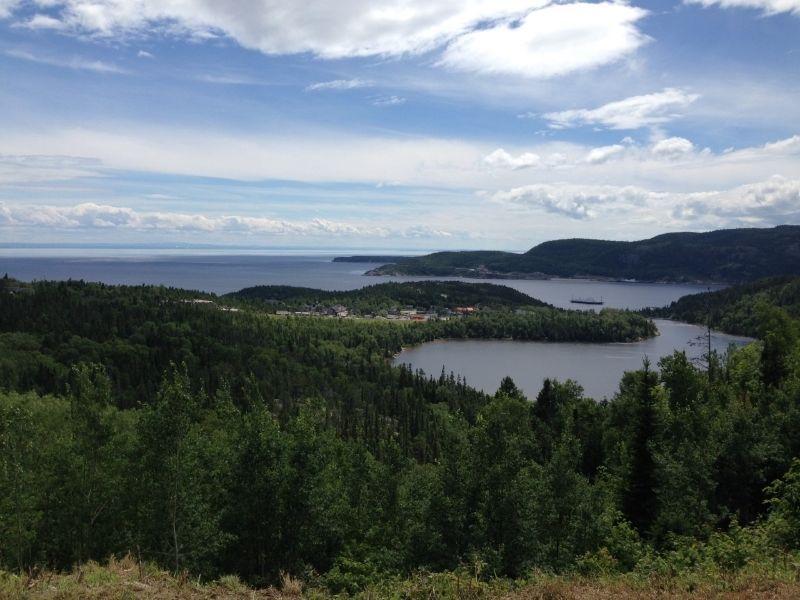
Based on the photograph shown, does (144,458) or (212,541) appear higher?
(144,458)

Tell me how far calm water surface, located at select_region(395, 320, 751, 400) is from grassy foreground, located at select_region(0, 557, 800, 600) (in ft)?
310

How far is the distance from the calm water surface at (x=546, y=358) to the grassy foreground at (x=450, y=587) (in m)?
94.6

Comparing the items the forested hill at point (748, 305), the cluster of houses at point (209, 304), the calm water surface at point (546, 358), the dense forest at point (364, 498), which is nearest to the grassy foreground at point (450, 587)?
the dense forest at point (364, 498)

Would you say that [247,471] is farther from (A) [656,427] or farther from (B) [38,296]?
(B) [38,296]

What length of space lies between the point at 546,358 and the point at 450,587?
462 feet

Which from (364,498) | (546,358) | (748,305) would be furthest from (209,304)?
(748,305)

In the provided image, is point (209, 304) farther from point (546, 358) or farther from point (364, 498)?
point (364, 498)

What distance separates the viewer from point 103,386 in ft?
62.2

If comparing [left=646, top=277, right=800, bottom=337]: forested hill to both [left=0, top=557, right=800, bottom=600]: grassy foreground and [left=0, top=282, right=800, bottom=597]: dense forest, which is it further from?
Answer: [left=0, top=557, right=800, bottom=600]: grassy foreground

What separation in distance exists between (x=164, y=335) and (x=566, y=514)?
359ft

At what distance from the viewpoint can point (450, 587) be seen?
10891 mm


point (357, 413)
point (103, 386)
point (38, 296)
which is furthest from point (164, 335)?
point (103, 386)

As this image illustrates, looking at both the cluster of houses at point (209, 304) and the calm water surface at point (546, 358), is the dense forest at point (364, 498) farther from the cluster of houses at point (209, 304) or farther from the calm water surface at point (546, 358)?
the cluster of houses at point (209, 304)

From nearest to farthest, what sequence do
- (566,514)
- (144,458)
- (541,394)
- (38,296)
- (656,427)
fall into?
(144,458)
(566,514)
(656,427)
(541,394)
(38,296)
